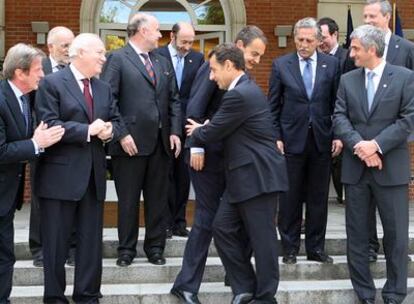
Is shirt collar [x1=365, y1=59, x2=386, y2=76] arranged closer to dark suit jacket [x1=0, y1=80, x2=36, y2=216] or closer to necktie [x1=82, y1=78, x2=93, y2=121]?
necktie [x1=82, y1=78, x2=93, y2=121]

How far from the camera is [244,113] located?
506 cm

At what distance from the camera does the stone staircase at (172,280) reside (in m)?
5.64

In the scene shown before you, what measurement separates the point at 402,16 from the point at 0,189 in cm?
772

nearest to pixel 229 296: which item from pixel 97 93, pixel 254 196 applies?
pixel 254 196

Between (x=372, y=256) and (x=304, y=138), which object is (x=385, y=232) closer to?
(x=372, y=256)

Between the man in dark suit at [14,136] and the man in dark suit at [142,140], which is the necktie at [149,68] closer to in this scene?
the man in dark suit at [142,140]

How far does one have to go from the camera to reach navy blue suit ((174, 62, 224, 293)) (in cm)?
545

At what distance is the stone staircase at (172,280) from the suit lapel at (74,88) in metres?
1.50

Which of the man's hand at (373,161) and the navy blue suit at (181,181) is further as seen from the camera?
the navy blue suit at (181,181)

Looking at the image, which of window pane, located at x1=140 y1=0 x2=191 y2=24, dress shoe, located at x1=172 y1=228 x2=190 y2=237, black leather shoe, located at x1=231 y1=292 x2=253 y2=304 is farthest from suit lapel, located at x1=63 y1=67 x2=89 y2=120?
window pane, located at x1=140 y1=0 x2=191 y2=24

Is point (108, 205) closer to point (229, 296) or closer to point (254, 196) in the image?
point (229, 296)

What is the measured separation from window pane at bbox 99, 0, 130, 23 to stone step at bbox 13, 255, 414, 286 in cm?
546

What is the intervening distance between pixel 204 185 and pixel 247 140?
58 centimetres

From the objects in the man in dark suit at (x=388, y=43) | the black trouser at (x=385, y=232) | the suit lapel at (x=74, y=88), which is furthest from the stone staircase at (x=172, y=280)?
the suit lapel at (x=74, y=88)
